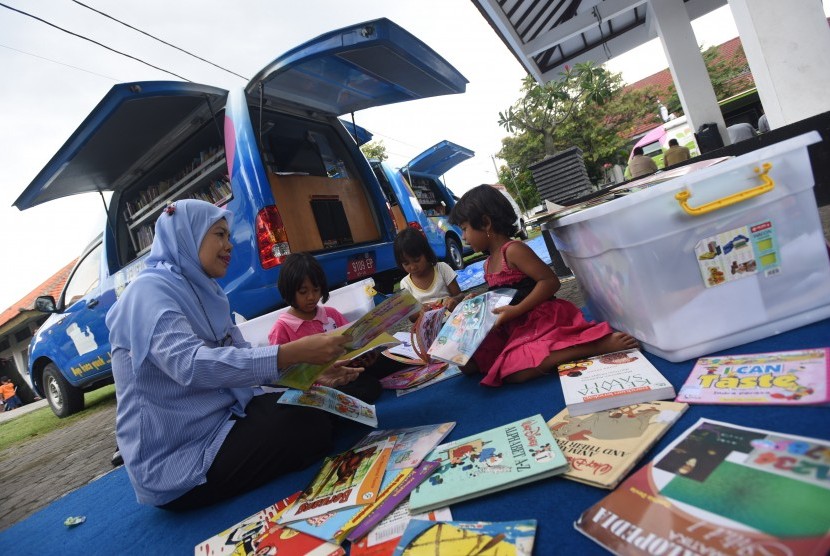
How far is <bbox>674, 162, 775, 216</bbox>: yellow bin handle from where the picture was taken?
1246 mm

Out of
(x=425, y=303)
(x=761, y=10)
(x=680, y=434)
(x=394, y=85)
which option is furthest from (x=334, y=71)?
(x=761, y=10)

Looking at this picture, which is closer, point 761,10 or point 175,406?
point 175,406

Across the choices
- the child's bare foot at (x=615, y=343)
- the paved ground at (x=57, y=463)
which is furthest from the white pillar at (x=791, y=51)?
the child's bare foot at (x=615, y=343)

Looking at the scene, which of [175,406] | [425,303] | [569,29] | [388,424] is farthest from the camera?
[569,29]

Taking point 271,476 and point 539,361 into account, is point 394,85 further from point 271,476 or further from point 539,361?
point 271,476

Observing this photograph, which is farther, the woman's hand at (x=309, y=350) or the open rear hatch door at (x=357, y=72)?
the open rear hatch door at (x=357, y=72)

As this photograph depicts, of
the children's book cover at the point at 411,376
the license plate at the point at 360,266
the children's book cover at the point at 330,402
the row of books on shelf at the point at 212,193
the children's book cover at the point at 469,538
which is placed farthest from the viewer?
the license plate at the point at 360,266

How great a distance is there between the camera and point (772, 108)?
11.6 ft

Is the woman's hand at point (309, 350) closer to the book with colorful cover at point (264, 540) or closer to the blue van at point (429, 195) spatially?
the book with colorful cover at point (264, 540)

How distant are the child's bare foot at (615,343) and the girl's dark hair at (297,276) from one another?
1387 mm

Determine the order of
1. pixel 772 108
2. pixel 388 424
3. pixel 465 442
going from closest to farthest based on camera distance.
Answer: pixel 465 442 → pixel 388 424 → pixel 772 108

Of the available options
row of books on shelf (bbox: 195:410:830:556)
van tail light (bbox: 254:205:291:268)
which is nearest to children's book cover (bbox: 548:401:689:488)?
row of books on shelf (bbox: 195:410:830:556)

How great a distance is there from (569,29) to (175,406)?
7.68m

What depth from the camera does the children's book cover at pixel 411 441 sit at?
131 centimetres
